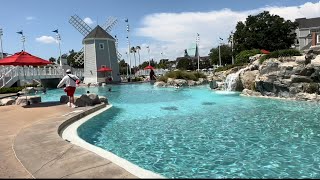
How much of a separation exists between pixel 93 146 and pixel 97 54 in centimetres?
4530

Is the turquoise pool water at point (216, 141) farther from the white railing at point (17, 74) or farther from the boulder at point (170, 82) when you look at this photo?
the boulder at point (170, 82)

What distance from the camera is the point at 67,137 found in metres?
9.20

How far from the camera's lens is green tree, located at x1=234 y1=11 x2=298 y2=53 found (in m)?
61.1

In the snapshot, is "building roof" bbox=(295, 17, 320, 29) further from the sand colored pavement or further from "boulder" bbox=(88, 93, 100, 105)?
the sand colored pavement

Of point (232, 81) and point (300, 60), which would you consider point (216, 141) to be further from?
point (232, 81)

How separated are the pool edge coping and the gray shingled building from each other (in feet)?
118

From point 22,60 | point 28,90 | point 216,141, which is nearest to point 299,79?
point 216,141

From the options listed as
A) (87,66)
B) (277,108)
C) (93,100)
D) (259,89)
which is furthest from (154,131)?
(87,66)

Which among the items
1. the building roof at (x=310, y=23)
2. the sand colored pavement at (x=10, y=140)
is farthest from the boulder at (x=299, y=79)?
the building roof at (x=310, y=23)

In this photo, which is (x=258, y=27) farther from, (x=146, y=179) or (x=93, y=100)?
(x=146, y=179)

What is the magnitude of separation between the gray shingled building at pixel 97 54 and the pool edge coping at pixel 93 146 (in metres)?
35.9

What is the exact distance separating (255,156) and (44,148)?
16.7 feet

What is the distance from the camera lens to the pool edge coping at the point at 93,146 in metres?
5.42

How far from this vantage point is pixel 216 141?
9.62 meters
